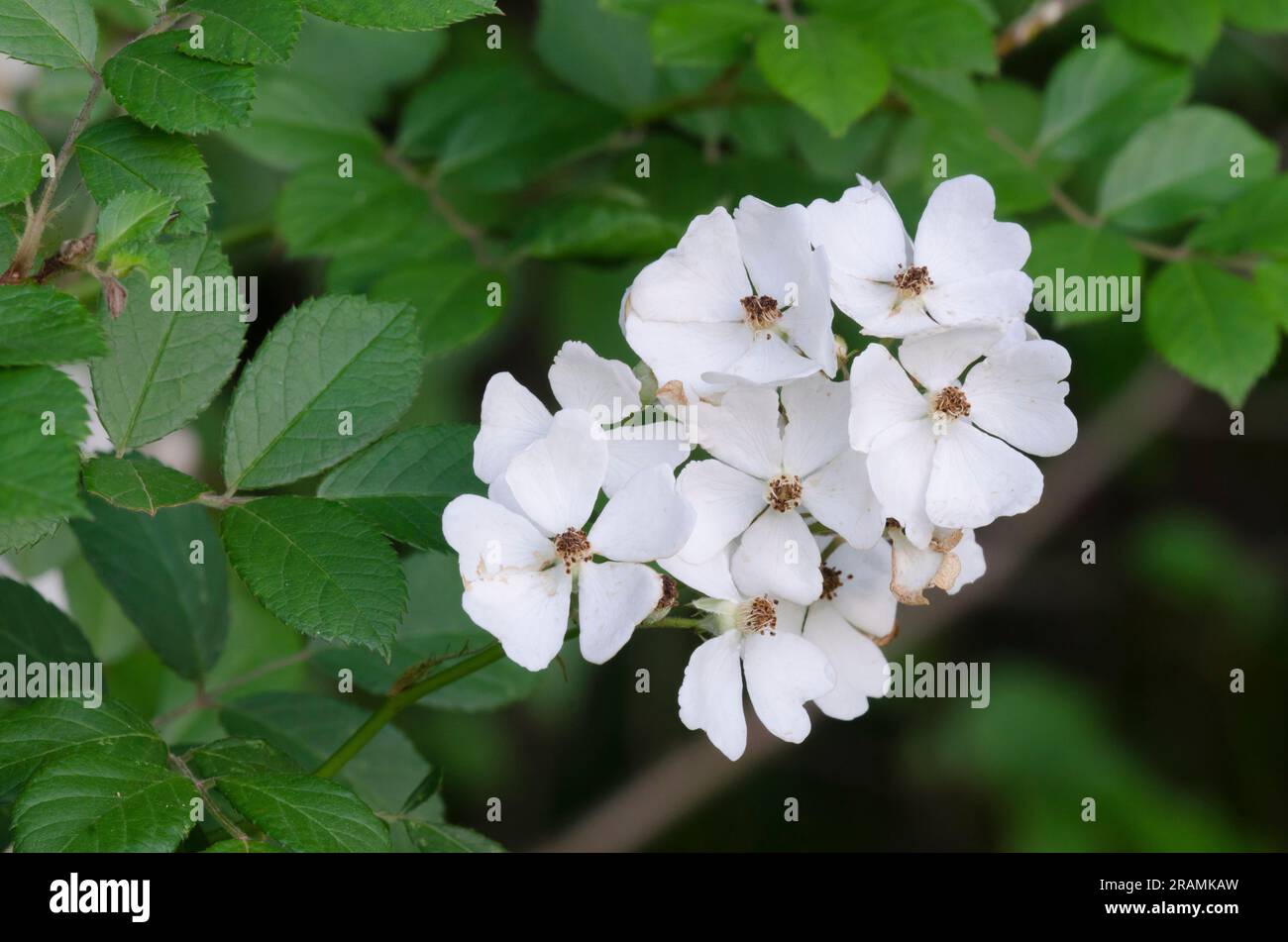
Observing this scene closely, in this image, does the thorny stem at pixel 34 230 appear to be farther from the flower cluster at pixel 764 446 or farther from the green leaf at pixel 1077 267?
the green leaf at pixel 1077 267

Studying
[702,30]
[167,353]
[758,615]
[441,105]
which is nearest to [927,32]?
[702,30]

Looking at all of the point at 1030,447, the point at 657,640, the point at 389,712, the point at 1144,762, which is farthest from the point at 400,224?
the point at 1144,762

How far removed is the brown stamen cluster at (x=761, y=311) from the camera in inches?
70.4

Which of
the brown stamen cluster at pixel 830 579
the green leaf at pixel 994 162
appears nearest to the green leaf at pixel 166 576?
the brown stamen cluster at pixel 830 579

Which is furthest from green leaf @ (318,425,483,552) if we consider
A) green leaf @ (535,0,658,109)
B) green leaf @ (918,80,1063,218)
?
green leaf @ (535,0,658,109)

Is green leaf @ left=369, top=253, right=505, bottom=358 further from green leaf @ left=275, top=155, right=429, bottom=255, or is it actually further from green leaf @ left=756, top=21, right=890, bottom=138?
green leaf @ left=756, top=21, right=890, bottom=138

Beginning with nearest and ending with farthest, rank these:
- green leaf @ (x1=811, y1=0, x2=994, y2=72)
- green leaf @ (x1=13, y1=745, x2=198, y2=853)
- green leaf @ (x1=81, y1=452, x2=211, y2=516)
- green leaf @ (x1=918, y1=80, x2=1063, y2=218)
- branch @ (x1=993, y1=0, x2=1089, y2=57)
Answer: green leaf @ (x1=13, y1=745, x2=198, y2=853) → green leaf @ (x1=81, y1=452, x2=211, y2=516) → green leaf @ (x1=811, y1=0, x2=994, y2=72) → green leaf @ (x1=918, y1=80, x2=1063, y2=218) → branch @ (x1=993, y1=0, x2=1089, y2=57)

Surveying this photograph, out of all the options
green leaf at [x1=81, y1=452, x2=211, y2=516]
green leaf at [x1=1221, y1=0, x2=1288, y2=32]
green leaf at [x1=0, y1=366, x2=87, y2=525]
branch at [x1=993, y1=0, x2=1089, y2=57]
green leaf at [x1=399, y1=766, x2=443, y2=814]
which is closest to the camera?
green leaf at [x1=0, y1=366, x2=87, y2=525]

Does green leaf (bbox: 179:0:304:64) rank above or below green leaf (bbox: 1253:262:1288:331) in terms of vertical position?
above

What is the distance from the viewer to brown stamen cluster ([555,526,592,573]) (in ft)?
5.47

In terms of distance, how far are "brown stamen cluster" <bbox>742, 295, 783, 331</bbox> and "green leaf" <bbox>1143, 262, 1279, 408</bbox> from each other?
113cm

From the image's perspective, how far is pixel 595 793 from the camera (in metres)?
5.25

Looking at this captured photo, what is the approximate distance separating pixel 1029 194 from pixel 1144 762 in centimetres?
330

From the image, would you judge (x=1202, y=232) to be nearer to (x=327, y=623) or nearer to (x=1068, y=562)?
(x=327, y=623)
